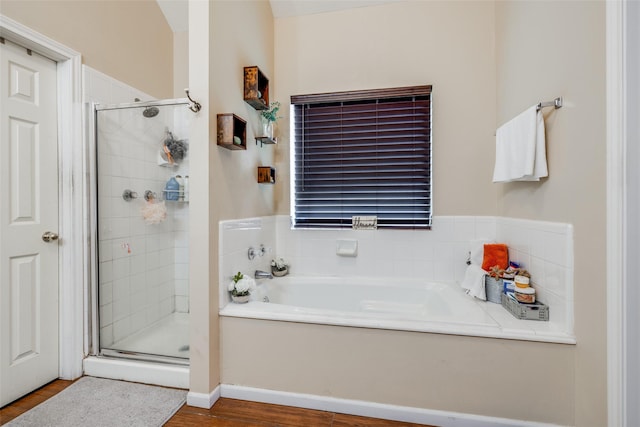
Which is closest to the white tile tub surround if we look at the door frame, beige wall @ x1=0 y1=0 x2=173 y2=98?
the door frame

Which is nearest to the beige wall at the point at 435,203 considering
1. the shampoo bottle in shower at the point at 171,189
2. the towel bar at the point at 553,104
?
the towel bar at the point at 553,104

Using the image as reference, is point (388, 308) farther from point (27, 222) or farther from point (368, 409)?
point (27, 222)

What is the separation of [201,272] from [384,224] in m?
1.40

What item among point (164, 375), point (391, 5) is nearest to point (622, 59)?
point (391, 5)

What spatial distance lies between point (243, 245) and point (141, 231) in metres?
0.88

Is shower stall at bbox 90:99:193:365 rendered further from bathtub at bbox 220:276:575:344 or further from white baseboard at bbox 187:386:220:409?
bathtub at bbox 220:276:575:344

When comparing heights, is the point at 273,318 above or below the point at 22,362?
above

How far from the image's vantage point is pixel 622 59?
41.0 inches

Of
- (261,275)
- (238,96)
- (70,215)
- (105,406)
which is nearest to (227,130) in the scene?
(238,96)

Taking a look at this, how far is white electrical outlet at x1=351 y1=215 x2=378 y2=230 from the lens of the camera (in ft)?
7.54

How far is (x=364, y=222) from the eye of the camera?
7.60 ft

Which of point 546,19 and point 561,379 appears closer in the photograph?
point 561,379

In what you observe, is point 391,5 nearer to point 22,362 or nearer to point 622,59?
point 622,59

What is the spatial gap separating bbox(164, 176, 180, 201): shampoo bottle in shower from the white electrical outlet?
139 cm
